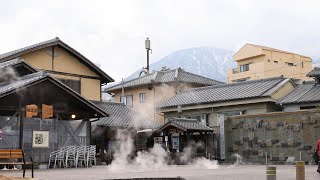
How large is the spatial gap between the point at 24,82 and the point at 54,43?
7.75 meters

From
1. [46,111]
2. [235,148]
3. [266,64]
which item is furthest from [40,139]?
[266,64]

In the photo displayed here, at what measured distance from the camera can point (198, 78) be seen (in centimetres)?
4475

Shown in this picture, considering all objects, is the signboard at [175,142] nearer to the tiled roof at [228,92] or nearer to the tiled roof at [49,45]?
the tiled roof at [228,92]

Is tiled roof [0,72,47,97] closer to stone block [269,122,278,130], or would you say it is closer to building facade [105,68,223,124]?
stone block [269,122,278,130]

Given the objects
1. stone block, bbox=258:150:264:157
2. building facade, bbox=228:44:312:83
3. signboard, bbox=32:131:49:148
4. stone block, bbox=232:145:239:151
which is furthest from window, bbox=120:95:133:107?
signboard, bbox=32:131:49:148

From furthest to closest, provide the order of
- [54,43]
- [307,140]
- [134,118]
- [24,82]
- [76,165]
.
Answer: [134,118] → [54,43] → [307,140] → [76,165] → [24,82]

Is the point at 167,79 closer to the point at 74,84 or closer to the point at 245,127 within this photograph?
the point at 74,84

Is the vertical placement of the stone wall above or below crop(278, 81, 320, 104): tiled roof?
below

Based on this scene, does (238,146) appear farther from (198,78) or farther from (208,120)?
(198,78)

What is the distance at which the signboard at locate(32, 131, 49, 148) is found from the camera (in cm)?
2155

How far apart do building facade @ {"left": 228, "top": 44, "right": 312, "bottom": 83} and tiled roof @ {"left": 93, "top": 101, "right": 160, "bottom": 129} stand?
88.7 feet

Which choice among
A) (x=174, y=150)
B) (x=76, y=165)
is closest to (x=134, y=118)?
(x=174, y=150)

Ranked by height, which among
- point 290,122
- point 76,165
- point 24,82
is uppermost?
point 24,82

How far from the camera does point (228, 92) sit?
33625mm
